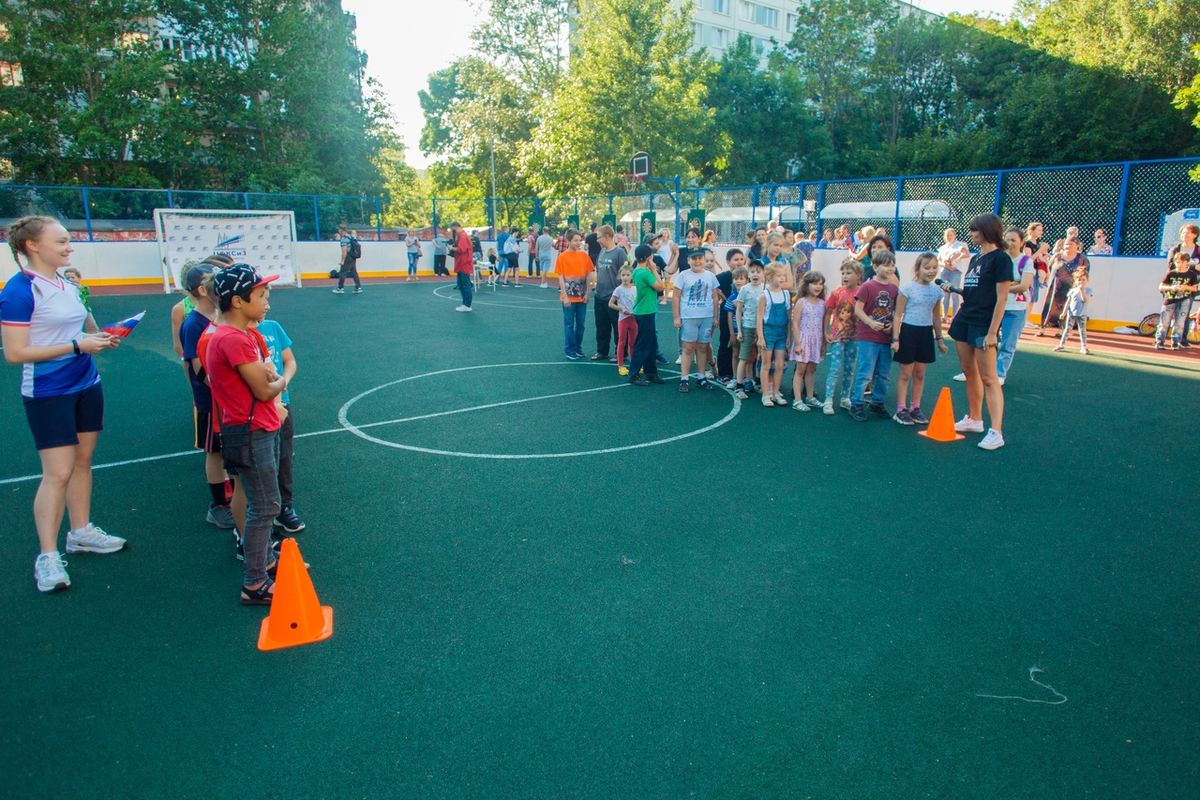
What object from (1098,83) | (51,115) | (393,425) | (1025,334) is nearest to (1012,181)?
(1025,334)

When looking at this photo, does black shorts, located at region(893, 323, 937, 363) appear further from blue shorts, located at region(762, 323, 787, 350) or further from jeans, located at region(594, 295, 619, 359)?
jeans, located at region(594, 295, 619, 359)

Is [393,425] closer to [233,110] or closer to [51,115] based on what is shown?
[51,115]

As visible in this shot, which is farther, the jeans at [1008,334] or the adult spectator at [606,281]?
the adult spectator at [606,281]

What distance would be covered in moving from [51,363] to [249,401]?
4.47ft

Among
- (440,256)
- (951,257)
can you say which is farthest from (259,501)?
(440,256)

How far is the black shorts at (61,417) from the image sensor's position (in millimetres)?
4074

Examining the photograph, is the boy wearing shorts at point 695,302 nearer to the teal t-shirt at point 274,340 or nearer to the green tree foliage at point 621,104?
the teal t-shirt at point 274,340

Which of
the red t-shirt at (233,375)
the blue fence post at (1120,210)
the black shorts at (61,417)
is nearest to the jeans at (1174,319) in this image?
the blue fence post at (1120,210)

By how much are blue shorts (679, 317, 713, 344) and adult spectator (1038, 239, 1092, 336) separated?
7.87m

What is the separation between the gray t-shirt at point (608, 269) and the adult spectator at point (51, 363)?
7.24 metres

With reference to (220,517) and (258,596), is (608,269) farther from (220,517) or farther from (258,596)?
(258,596)

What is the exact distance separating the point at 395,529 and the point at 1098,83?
134 ft

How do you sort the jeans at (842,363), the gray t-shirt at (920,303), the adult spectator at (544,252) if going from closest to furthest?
the gray t-shirt at (920,303), the jeans at (842,363), the adult spectator at (544,252)

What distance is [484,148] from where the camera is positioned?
52.5 metres
